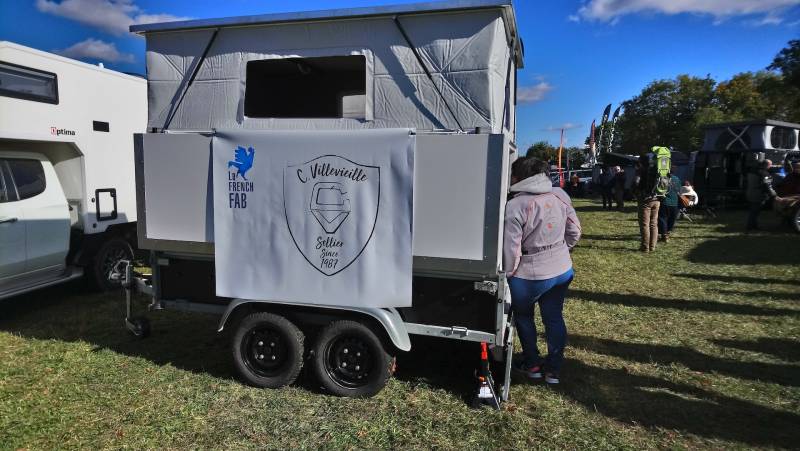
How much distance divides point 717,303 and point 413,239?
4.80 m

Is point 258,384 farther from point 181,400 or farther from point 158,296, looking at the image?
point 158,296

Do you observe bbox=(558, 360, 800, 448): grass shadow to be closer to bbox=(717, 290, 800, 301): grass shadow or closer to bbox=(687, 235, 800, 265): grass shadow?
bbox=(717, 290, 800, 301): grass shadow

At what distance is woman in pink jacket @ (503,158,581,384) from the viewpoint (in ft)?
11.5

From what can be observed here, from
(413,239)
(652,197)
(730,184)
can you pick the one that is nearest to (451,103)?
(413,239)

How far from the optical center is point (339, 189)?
11.0 ft

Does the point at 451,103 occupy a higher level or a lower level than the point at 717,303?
higher

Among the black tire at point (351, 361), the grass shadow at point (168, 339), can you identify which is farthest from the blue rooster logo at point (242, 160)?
the grass shadow at point (168, 339)

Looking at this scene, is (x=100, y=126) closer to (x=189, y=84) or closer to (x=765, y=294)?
(x=189, y=84)

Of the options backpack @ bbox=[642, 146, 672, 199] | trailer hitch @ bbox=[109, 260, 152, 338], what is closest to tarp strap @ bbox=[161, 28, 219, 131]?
trailer hitch @ bbox=[109, 260, 152, 338]

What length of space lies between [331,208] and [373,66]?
3.35 ft

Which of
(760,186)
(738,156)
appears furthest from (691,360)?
(738,156)

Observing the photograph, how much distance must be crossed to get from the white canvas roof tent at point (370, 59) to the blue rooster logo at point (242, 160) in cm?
23

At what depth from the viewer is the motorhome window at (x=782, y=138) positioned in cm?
1720

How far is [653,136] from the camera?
46594 millimetres
